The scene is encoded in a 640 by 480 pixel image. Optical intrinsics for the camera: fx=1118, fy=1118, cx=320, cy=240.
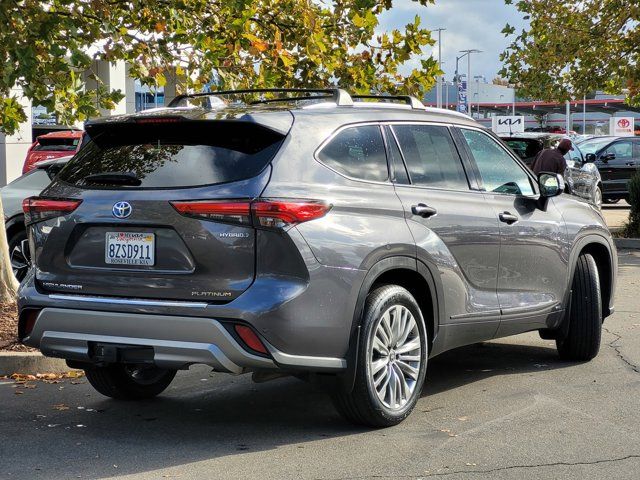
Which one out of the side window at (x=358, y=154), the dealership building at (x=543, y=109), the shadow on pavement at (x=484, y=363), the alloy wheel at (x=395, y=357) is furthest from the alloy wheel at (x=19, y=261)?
the dealership building at (x=543, y=109)

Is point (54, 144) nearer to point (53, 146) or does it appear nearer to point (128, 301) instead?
point (53, 146)

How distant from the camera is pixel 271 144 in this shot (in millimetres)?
5844

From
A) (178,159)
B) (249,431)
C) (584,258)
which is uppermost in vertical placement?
(178,159)

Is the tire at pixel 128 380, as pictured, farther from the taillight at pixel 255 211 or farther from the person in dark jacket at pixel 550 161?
the person in dark jacket at pixel 550 161

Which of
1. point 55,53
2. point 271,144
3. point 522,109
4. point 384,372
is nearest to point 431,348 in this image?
point 384,372

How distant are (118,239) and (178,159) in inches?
20.7

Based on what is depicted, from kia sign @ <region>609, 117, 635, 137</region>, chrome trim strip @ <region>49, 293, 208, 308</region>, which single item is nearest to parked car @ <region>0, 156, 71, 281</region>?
chrome trim strip @ <region>49, 293, 208, 308</region>

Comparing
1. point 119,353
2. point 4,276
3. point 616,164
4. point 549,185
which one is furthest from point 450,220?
point 616,164

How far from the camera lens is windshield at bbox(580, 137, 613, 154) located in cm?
2869

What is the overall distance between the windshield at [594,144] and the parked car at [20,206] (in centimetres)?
1808

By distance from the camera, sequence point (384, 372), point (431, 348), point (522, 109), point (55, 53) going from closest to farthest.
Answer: point (384, 372) < point (431, 348) < point (55, 53) < point (522, 109)

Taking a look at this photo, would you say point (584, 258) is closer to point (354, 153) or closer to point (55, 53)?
point (354, 153)

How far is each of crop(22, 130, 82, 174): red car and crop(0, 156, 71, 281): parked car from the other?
11055 mm

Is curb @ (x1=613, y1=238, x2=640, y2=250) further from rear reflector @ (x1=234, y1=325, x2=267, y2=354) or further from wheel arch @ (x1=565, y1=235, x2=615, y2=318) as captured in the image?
rear reflector @ (x1=234, y1=325, x2=267, y2=354)
